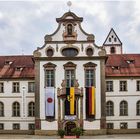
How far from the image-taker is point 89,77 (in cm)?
6144

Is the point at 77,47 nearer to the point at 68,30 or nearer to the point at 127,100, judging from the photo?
the point at 68,30

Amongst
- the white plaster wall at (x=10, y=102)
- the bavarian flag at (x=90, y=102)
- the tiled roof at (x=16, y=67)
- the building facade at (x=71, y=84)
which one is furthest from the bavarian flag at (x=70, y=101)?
the tiled roof at (x=16, y=67)

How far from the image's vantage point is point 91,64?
6141 cm

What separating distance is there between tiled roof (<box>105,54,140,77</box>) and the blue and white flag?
31.1ft

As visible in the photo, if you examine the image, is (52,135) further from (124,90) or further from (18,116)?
(124,90)

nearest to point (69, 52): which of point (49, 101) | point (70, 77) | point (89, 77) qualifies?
point (70, 77)

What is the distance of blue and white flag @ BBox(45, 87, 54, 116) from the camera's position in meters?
61.0

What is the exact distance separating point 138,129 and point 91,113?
8565 mm

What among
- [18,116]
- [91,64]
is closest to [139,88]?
[91,64]

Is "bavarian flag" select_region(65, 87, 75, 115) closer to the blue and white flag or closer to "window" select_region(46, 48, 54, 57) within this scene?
A: the blue and white flag

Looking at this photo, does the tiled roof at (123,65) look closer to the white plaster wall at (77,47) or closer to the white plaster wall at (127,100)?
the white plaster wall at (127,100)

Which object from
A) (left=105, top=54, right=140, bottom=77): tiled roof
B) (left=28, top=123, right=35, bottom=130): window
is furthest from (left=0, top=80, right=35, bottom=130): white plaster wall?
(left=105, top=54, right=140, bottom=77): tiled roof

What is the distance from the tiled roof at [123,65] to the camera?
216 feet

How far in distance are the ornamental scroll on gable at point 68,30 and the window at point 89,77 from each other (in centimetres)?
459
